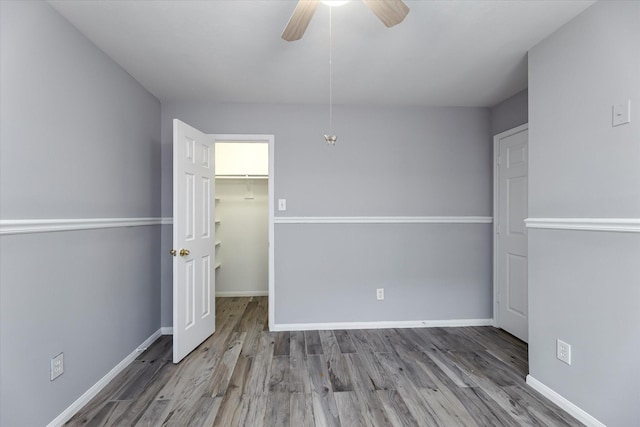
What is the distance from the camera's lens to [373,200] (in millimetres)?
3287

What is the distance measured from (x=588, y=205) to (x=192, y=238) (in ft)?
9.24

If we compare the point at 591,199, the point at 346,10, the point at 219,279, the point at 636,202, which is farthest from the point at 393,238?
the point at 219,279

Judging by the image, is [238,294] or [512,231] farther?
[238,294]

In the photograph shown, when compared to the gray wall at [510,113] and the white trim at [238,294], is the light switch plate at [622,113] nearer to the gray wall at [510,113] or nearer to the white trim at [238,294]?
the gray wall at [510,113]

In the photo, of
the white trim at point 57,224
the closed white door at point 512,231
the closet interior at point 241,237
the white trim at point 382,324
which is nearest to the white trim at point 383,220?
the closed white door at point 512,231

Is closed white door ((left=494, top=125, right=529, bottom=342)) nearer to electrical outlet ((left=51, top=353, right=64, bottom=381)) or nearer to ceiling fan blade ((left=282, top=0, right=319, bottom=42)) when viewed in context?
ceiling fan blade ((left=282, top=0, right=319, bottom=42))

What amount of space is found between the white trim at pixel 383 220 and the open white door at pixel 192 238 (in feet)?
2.46

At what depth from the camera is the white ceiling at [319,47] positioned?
1.75 meters

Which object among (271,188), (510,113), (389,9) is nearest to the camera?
(389,9)

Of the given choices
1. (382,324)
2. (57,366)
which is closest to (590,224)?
(382,324)

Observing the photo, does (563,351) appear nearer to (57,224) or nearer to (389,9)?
(389,9)

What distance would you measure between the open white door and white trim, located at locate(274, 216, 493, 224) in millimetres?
750

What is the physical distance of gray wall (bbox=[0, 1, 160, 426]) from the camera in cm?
150

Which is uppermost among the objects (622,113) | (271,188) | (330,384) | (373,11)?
(373,11)
